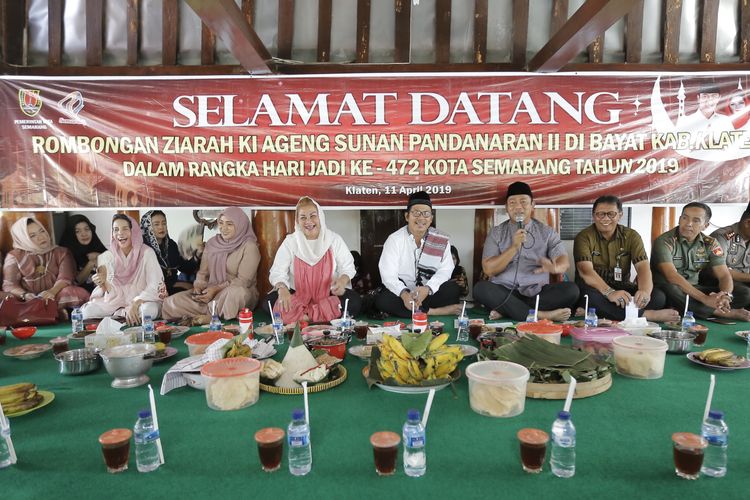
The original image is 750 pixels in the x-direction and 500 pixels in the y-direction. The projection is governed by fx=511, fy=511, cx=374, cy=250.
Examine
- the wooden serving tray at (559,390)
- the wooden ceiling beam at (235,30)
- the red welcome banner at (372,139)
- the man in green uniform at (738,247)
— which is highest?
the wooden ceiling beam at (235,30)

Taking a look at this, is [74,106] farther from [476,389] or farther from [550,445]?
[550,445]

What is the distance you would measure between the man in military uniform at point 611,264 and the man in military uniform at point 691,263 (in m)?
0.16

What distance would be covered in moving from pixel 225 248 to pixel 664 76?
4.05 metres

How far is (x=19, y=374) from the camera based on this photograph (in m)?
2.65

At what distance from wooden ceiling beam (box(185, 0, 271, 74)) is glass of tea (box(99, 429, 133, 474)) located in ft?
8.24

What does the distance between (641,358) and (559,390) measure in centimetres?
56

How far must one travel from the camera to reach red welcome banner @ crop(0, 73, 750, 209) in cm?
438

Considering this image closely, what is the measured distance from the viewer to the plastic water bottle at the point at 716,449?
1577mm

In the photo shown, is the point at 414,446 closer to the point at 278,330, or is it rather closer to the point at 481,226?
the point at 278,330

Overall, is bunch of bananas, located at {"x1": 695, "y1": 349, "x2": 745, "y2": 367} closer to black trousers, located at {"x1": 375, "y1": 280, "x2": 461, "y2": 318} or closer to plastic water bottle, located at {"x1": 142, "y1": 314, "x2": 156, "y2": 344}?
black trousers, located at {"x1": 375, "y1": 280, "x2": 461, "y2": 318}

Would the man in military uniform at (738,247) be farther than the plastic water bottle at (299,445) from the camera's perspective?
Yes

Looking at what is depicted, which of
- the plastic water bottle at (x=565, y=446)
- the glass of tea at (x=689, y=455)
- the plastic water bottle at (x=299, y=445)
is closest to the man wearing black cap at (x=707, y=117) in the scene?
the glass of tea at (x=689, y=455)

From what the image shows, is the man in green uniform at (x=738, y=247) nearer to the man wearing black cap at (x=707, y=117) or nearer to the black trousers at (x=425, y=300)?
the man wearing black cap at (x=707, y=117)

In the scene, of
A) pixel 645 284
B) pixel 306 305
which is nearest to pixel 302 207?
pixel 306 305
